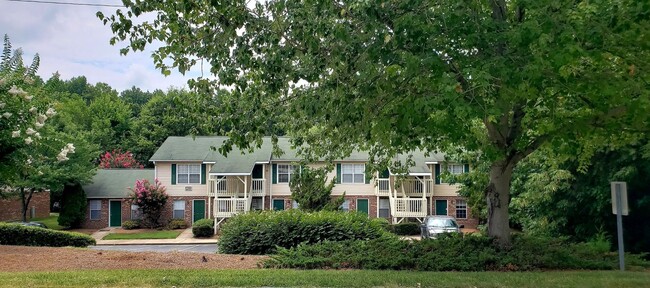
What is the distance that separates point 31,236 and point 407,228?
20.4 meters

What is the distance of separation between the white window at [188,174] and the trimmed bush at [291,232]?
1933cm

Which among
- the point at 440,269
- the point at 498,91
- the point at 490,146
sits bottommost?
the point at 440,269

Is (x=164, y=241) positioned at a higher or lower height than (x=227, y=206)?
lower

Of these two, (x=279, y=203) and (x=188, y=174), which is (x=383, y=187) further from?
(x=188, y=174)

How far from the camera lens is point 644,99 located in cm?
835

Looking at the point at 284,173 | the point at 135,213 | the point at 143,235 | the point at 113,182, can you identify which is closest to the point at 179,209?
the point at 135,213

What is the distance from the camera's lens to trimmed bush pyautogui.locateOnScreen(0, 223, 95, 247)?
725 inches

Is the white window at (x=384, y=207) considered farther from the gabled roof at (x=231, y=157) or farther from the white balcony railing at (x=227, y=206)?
the white balcony railing at (x=227, y=206)

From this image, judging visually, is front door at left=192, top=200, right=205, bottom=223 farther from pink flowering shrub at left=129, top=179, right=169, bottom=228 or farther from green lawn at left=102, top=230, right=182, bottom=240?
green lawn at left=102, top=230, right=182, bottom=240

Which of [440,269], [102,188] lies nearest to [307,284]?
[440,269]

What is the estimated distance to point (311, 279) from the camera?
10.1 metres

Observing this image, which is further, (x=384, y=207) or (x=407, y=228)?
(x=384, y=207)

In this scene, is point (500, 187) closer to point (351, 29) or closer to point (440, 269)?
point (440, 269)

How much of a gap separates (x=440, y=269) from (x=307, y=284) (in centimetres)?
362
